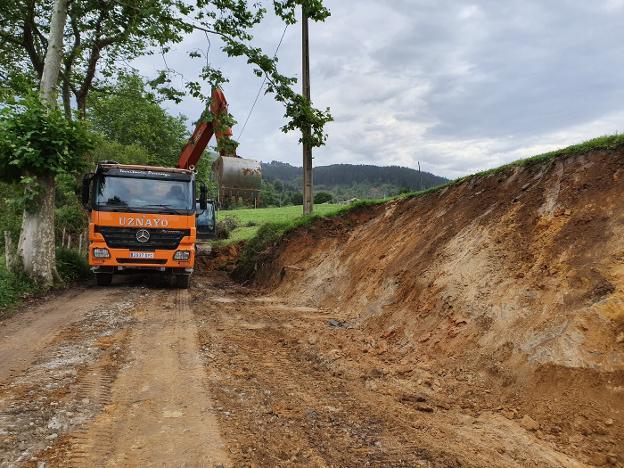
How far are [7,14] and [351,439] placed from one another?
51.1 feet

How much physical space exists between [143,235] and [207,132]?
4.86 meters

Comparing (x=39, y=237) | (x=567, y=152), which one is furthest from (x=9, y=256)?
(x=567, y=152)

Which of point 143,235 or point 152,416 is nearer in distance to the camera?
point 152,416

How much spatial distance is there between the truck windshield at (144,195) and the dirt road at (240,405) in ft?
14.0

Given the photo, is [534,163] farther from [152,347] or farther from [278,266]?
[278,266]

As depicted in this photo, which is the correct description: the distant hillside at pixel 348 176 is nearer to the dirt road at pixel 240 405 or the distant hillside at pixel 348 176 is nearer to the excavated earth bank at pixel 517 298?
the excavated earth bank at pixel 517 298

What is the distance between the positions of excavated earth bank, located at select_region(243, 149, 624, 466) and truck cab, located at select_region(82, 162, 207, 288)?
3.66m

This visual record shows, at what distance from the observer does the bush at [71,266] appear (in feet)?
36.8

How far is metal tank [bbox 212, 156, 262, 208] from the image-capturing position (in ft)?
107

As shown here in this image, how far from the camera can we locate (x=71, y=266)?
1166cm

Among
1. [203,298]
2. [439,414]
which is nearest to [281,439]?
[439,414]

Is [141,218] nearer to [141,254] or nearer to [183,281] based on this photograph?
[141,254]

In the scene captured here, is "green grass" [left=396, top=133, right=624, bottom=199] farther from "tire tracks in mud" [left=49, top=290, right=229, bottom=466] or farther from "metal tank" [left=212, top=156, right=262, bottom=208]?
"metal tank" [left=212, top=156, right=262, bottom=208]

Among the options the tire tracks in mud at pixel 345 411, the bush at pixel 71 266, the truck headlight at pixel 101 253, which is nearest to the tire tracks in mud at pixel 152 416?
the tire tracks in mud at pixel 345 411
